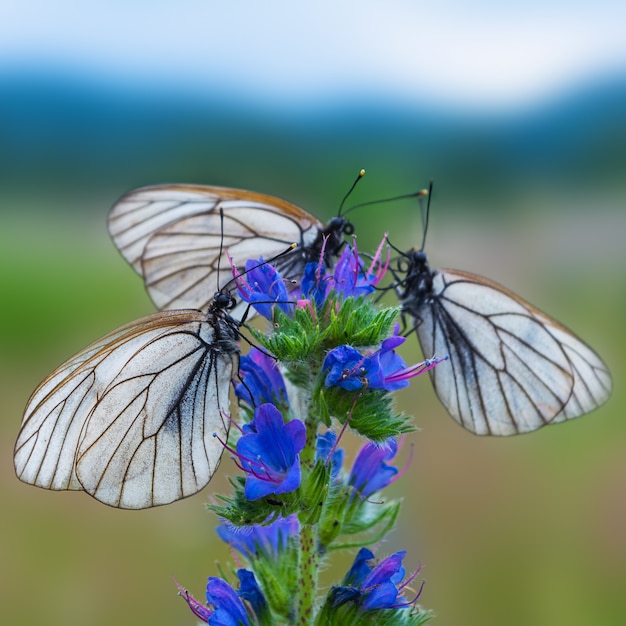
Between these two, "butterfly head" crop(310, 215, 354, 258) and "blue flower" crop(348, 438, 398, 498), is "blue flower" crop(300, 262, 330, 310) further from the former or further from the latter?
"blue flower" crop(348, 438, 398, 498)

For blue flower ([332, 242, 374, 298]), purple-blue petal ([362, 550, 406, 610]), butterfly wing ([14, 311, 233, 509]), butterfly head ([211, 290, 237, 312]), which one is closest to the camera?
purple-blue petal ([362, 550, 406, 610])

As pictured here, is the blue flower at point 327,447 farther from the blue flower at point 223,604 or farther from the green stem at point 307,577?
the blue flower at point 223,604

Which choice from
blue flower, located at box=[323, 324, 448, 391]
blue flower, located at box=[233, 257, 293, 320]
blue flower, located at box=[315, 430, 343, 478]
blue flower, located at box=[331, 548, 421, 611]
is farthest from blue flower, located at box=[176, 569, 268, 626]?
blue flower, located at box=[233, 257, 293, 320]

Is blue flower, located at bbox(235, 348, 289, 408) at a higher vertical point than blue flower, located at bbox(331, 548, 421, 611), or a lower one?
higher

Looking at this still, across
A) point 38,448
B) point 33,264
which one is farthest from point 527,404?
point 33,264

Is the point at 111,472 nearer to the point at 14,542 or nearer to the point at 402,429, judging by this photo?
the point at 402,429

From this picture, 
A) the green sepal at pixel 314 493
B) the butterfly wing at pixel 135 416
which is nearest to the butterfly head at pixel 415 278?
the butterfly wing at pixel 135 416

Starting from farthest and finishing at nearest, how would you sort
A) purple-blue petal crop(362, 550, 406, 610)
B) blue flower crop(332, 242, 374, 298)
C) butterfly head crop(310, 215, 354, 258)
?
butterfly head crop(310, 215, 354, 258), blue flower crop(332, 242, 374, 298), purple-blue petal crop(362, 550, 406, 610)

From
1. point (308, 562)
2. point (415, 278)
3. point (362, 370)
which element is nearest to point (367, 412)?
point (362, 370)

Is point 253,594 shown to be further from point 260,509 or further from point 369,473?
point 369,473
